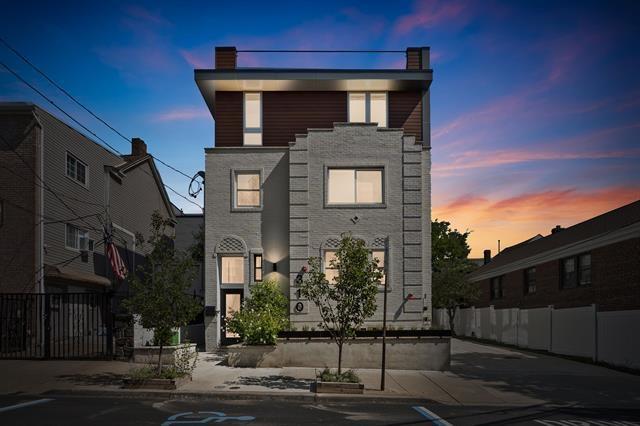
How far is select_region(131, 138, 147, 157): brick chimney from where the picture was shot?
1478 inches

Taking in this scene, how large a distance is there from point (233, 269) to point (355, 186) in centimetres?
644

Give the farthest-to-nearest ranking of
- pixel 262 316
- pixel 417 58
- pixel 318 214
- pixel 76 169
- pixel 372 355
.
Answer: pixel 76 169
pixel 417 58
pixel 318 214
pixel 262 316
pixel 372 355

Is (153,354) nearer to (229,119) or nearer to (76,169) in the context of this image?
(229,119)

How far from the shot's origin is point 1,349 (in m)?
20.9

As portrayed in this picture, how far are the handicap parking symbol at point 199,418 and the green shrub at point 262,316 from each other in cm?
779

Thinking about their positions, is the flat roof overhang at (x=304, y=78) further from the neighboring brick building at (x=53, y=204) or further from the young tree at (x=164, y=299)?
the young tree at (x=164, y=299)

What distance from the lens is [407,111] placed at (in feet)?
84.1

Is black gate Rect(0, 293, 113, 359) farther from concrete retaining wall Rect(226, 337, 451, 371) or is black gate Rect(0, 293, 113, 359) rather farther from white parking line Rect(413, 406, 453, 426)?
white parking line Rect(413, 406, 453, 426)

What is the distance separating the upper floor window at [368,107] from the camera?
84.0 feet

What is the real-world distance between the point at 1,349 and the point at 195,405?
11545 mm

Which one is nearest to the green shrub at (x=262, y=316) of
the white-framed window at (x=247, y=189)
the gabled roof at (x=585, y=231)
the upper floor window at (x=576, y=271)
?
the white-framed window at (x=247, y=189)

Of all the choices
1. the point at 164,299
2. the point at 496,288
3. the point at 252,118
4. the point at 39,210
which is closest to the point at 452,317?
the point at 496,288

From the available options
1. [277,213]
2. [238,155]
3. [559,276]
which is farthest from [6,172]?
[559,276]

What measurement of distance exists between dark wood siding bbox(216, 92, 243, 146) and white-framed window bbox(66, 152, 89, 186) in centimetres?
809
